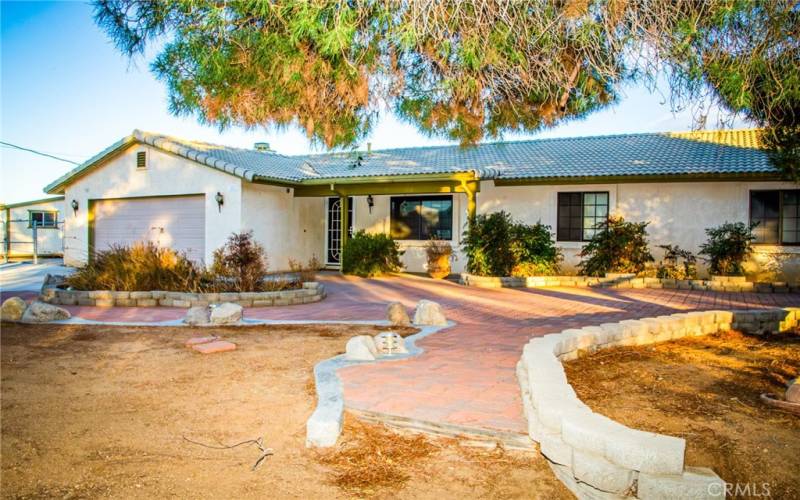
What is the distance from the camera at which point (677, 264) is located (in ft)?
46.2

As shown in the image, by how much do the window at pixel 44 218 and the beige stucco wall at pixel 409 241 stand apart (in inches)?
651

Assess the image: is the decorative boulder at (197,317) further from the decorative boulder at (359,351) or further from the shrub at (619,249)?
the shrub at (619,249)

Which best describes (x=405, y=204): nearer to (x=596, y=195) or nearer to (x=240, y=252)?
(x=596, y=195)

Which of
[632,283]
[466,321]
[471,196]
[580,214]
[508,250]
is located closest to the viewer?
[466,321]

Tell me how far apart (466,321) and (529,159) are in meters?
10.4

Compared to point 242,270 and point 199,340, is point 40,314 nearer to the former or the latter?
point 199,340

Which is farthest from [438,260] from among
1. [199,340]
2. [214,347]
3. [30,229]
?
[30,229]

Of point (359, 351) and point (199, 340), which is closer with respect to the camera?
point (359, 351)

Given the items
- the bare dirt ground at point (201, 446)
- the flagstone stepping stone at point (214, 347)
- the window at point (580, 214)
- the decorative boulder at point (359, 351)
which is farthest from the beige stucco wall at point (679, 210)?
the bare dirt ground at point (201, 446)

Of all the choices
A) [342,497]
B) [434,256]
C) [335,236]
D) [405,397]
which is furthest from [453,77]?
[335,236]

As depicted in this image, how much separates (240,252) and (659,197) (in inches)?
412

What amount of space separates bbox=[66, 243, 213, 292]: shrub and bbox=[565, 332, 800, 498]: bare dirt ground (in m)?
7.33

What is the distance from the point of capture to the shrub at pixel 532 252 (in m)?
13.6
